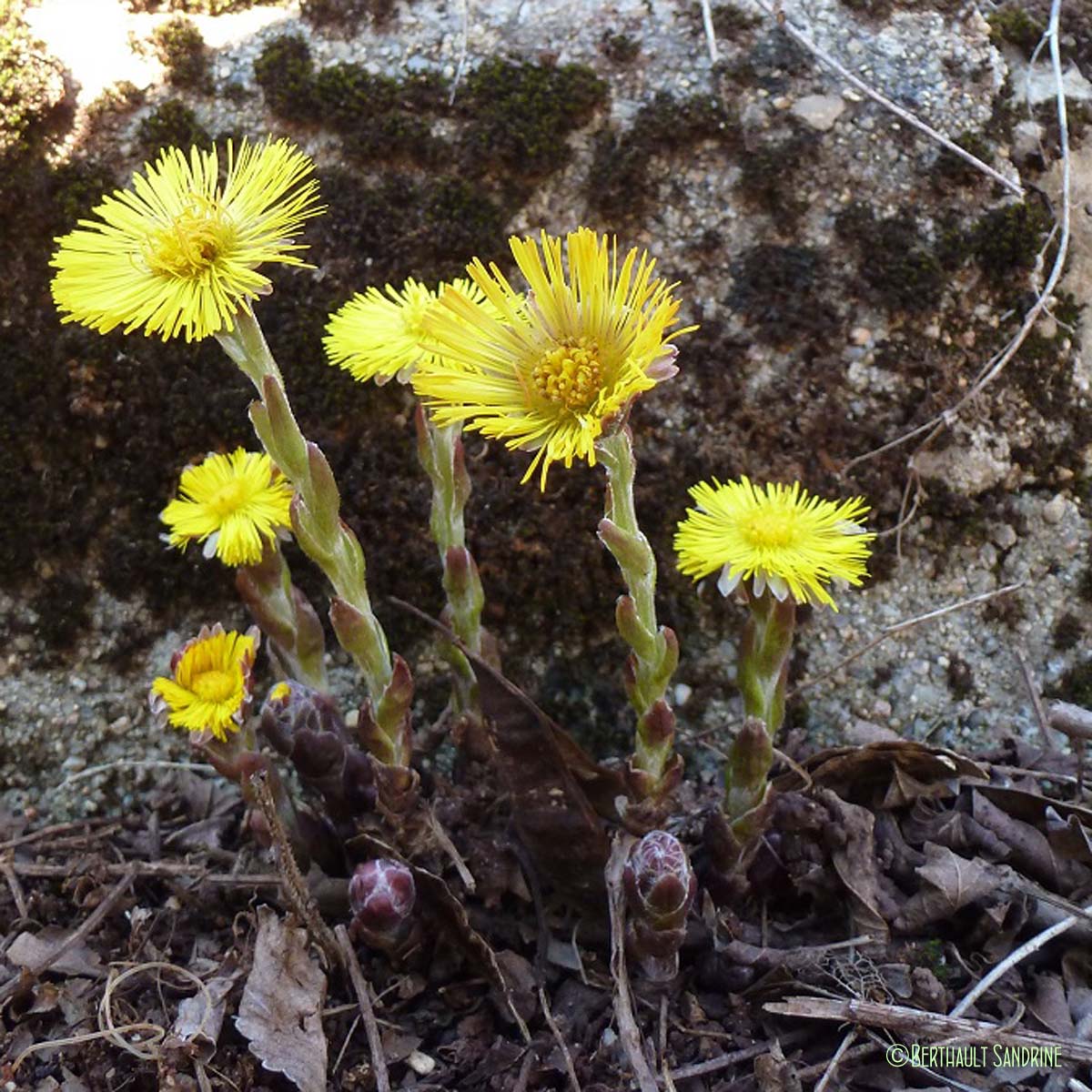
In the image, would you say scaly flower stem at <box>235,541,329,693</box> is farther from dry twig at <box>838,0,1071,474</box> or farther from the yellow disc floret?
dry twig at <box>838,0,1071,474</box>

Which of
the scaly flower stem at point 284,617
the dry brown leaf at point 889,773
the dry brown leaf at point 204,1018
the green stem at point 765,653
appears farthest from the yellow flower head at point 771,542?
the dry brown leaf at point 204,1018

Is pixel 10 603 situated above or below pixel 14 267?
below

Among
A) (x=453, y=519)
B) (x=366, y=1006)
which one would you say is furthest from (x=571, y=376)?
(x=366, y=1006)

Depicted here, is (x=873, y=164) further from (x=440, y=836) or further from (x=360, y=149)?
(x=440, y=836)

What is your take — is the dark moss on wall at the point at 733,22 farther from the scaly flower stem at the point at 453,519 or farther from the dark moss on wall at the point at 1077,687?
the dark moss on wall at the point at 1077,687

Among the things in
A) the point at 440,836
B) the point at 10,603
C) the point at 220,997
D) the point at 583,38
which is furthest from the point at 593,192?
the point at 220,997
